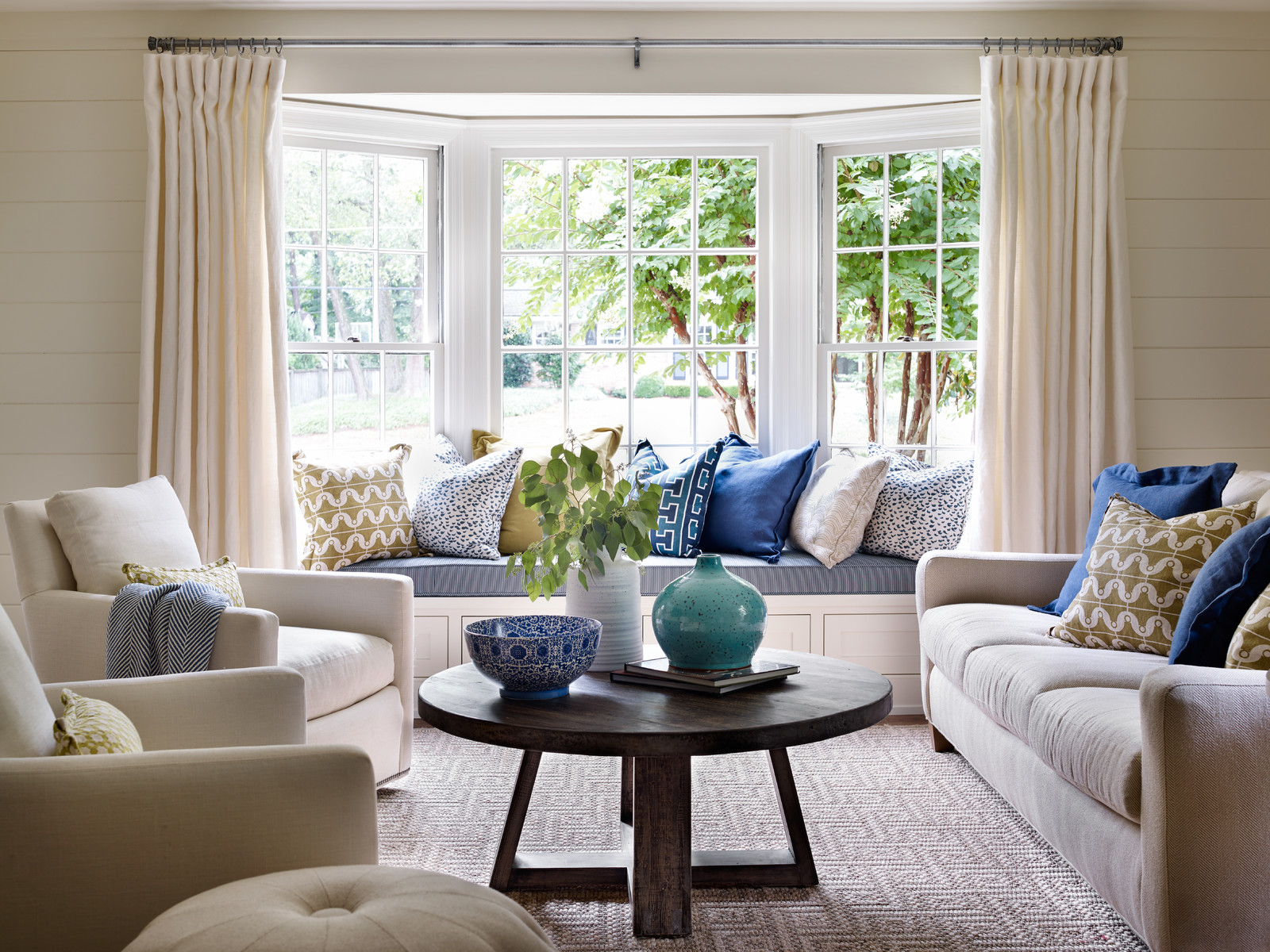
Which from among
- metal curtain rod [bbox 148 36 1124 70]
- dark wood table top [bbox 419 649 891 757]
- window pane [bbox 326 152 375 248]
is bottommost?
dark wood table top [bbox 419 649 891 757]

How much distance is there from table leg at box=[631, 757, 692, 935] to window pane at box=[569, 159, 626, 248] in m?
2.81

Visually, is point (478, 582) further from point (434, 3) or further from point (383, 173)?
point (434, 3)

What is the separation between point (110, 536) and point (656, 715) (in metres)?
1.64

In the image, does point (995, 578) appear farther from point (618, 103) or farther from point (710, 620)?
point (618, 103)

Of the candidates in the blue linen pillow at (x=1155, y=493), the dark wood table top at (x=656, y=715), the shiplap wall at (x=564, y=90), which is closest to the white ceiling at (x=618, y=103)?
the shiplap wall at (x=564, y=90)

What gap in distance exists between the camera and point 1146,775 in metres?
1.75

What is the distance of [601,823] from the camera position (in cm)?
266

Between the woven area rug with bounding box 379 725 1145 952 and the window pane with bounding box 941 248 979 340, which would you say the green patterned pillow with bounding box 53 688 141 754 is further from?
the window pane with bounding box 941 248 979 340

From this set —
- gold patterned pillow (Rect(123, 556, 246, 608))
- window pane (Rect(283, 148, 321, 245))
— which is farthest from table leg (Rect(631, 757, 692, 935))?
window pane (Rect(283, 148, 321, 245))

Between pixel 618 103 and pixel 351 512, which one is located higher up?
pixel 618 103

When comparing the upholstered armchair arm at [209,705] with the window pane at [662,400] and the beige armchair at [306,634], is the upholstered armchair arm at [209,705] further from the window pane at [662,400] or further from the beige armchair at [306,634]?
the window pane at [662,400]

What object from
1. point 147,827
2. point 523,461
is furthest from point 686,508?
point 147,827

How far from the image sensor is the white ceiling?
3.88 m

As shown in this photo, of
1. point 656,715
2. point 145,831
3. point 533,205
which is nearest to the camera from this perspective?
point 145,831
